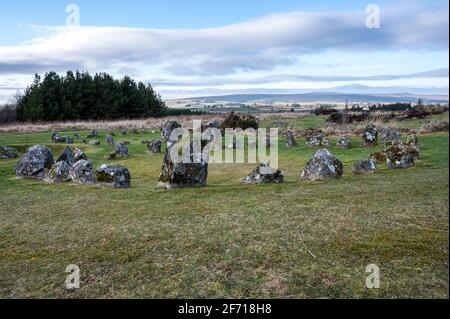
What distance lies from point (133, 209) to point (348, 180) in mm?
6470

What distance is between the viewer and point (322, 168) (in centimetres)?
1277

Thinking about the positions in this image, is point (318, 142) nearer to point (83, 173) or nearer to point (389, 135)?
point (389, 135)

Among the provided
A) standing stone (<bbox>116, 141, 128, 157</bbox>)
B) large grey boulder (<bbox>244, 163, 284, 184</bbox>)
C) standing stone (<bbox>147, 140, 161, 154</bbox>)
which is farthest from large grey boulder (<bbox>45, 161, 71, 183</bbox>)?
standing stone (<bbox>147, 140, 161, 154</bbox>)

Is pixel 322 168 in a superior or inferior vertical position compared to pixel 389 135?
inferior

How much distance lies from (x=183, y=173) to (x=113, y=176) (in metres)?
2.34

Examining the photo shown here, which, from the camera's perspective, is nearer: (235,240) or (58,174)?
(235,240)

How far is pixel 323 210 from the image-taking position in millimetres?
8570

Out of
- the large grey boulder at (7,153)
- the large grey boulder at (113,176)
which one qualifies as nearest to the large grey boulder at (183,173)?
the large grey boulder at (113,176)

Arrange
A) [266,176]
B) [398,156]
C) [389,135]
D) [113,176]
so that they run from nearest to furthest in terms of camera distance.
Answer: [266,176]
[113,176]
[398,156]
[389,135]

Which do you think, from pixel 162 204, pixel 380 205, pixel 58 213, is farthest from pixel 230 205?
pixel 58 213

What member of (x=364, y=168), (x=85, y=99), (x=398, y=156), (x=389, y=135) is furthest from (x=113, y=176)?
(x=85, y=99)

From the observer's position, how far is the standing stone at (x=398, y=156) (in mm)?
14298

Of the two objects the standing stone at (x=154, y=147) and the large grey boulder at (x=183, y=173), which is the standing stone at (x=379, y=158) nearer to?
the large grey boulder at (x=183, y=173)

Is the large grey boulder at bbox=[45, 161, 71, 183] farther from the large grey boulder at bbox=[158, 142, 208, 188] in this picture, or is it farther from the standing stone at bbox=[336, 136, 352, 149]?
the standing stone at bbox=[336, 136, 352, 149]
